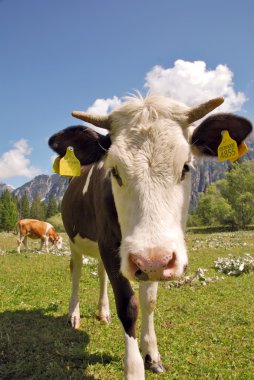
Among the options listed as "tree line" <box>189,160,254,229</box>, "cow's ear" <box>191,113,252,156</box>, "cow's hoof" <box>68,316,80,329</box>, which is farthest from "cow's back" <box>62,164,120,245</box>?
"tree line" <box>189,160,254,229</box>

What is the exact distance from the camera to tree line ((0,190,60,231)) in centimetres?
10338

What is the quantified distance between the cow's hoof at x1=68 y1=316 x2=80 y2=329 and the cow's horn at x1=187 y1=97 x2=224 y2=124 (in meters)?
4.55

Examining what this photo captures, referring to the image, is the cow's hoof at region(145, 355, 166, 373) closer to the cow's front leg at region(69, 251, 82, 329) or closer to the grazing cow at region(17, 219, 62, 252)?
the cow's front leg at region(69, 251, 82, 329)

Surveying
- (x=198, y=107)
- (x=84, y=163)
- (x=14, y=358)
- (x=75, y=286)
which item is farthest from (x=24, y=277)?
(x=198, y=107)

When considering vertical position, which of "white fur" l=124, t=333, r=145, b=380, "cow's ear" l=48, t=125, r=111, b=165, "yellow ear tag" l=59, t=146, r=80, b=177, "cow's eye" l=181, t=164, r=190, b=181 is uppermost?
"cow's ear" l=48, t=125, r=111, b=165

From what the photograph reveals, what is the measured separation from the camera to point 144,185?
364 centimetres

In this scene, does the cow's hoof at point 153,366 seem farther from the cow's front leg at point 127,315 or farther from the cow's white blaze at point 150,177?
the cow's white blaze at point 150,177

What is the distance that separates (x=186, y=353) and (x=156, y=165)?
340 cm

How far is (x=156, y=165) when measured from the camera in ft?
12.3

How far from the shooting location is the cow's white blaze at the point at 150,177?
10.8 ft

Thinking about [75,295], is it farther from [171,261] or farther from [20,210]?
[20,210]

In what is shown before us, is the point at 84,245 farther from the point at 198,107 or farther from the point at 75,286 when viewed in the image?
the point at 198,107

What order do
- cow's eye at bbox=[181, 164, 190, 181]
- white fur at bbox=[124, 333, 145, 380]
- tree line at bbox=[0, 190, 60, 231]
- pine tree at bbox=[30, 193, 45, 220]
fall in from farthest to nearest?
pine tree at bbox=[30, 193, 45, 220], tree line at bbox=[0, 190, 60, 231], white fur at bbox=[124, 333, 145, 380], cow's eye at bbox=[181, 164, 190, 181]

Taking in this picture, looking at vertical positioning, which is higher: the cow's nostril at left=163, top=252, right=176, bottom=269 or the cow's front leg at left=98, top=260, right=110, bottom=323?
the cow's nostril at left=163, top=252, right=176, bottom=269
